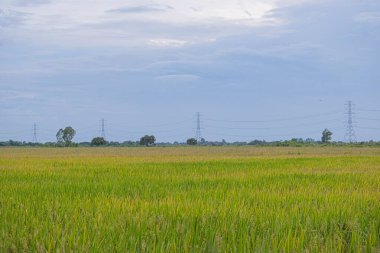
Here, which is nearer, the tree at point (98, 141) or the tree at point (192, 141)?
the tree at point (98, 141)

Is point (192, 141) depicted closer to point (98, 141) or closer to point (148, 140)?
point (148, 140)

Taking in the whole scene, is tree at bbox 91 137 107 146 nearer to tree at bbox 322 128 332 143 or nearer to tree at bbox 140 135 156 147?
tree at bbox 140 135 156 147

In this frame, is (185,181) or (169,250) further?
(185,181)

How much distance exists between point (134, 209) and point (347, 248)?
2.12 meters

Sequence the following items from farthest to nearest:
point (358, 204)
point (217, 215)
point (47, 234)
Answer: point (358, 204) < point (217, 215) < point (47, 234)

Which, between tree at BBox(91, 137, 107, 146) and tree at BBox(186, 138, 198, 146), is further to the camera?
tree at BBox(186, 138, 198, 146)

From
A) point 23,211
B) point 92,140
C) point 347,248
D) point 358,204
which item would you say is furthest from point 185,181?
point 92,140

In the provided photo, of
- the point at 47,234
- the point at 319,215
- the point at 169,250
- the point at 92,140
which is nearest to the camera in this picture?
the point at 169,250

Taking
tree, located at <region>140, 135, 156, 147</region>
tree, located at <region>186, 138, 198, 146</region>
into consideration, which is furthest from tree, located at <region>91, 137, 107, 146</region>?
tree, located at <region>186, 138, 198, 146</region>

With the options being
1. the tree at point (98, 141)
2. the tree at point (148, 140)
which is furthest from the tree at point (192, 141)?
the tree at point (98, 141)

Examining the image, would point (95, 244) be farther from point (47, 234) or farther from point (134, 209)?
point (134, 209)

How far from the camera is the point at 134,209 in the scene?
509cm

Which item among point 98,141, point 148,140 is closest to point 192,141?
point 148,140

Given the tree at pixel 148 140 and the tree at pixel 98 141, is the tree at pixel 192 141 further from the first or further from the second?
the tree at pixel 98 141
